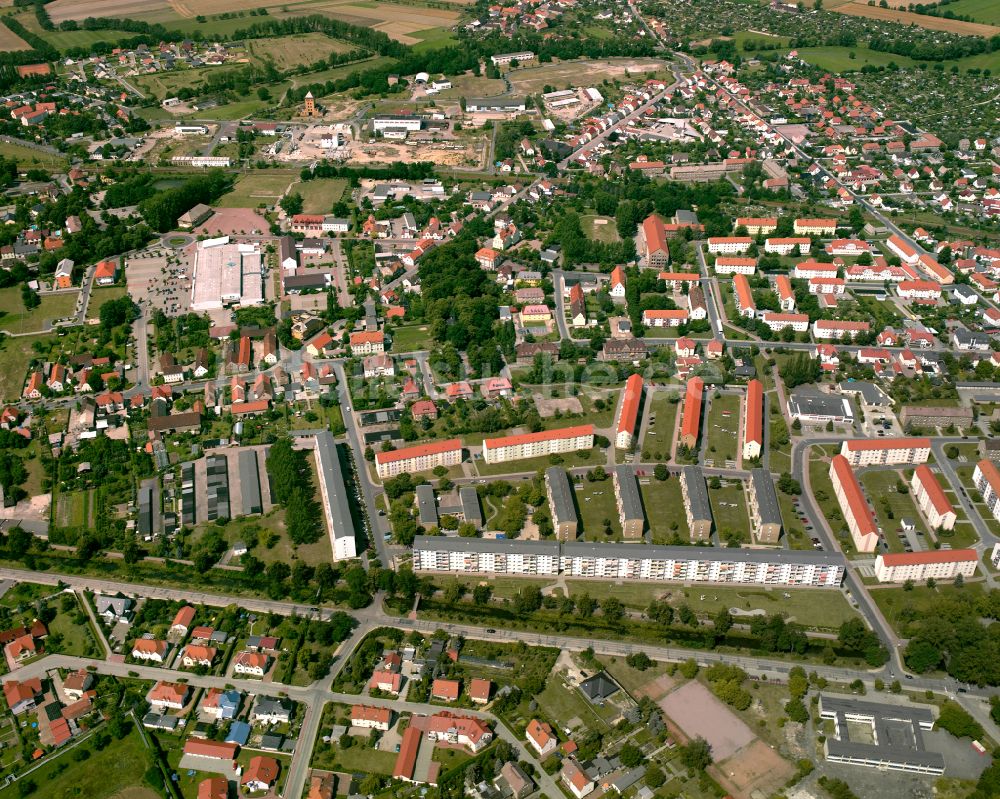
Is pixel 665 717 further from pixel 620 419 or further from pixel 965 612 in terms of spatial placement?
pixel 620 419

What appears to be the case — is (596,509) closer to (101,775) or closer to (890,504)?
(890,504)

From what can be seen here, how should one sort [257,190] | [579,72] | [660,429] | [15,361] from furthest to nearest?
[579,72], [257,190], [15,361], [660,429]

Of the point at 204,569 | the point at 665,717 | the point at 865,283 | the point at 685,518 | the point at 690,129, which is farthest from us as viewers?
the point at 690,129

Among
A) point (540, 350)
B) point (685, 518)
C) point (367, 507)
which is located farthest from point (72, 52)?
point (685, 518)

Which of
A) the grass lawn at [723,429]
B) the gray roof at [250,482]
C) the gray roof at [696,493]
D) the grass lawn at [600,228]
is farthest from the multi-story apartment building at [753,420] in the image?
the gray roof at [250,482]

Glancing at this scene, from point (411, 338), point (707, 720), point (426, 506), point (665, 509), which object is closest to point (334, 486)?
point (426, 506)

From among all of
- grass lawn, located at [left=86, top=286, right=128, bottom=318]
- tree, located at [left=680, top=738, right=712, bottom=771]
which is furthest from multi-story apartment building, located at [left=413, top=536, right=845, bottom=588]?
grass lawn, located at [left=86, top=286, right=128, bottom=318]

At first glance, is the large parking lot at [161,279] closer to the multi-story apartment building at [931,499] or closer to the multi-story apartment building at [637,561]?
the multi-story apartment building at [637,561]
